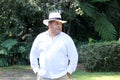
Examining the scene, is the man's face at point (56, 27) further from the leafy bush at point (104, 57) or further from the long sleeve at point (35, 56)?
the leafy bush at point (104, 57)

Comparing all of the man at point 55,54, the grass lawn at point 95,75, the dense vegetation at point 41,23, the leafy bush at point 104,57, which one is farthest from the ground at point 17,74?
the man at point 55,54

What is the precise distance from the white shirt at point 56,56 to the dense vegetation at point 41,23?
8.97 m

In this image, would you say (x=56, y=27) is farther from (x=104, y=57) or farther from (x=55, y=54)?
(x=104, y=57)

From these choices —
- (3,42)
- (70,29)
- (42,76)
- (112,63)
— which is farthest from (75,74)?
(42,76)

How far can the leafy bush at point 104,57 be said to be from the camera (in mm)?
13203

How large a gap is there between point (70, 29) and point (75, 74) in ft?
16.9

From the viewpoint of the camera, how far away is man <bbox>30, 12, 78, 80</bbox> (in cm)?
598

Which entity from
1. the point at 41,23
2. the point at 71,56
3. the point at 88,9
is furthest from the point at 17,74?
the point at 71,56

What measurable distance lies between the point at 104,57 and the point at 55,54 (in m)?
7.44

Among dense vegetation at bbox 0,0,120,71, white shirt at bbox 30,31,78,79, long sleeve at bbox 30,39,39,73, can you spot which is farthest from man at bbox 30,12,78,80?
dense vegetation at bbox 0,0,120,71

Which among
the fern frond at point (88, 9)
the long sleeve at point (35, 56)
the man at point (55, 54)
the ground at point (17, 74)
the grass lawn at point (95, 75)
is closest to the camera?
the man at point (55, 54)

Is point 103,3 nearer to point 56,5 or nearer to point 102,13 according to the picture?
point 102,13

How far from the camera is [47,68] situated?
603 centimetres

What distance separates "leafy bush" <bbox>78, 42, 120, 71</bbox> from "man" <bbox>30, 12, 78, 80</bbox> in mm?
7217
